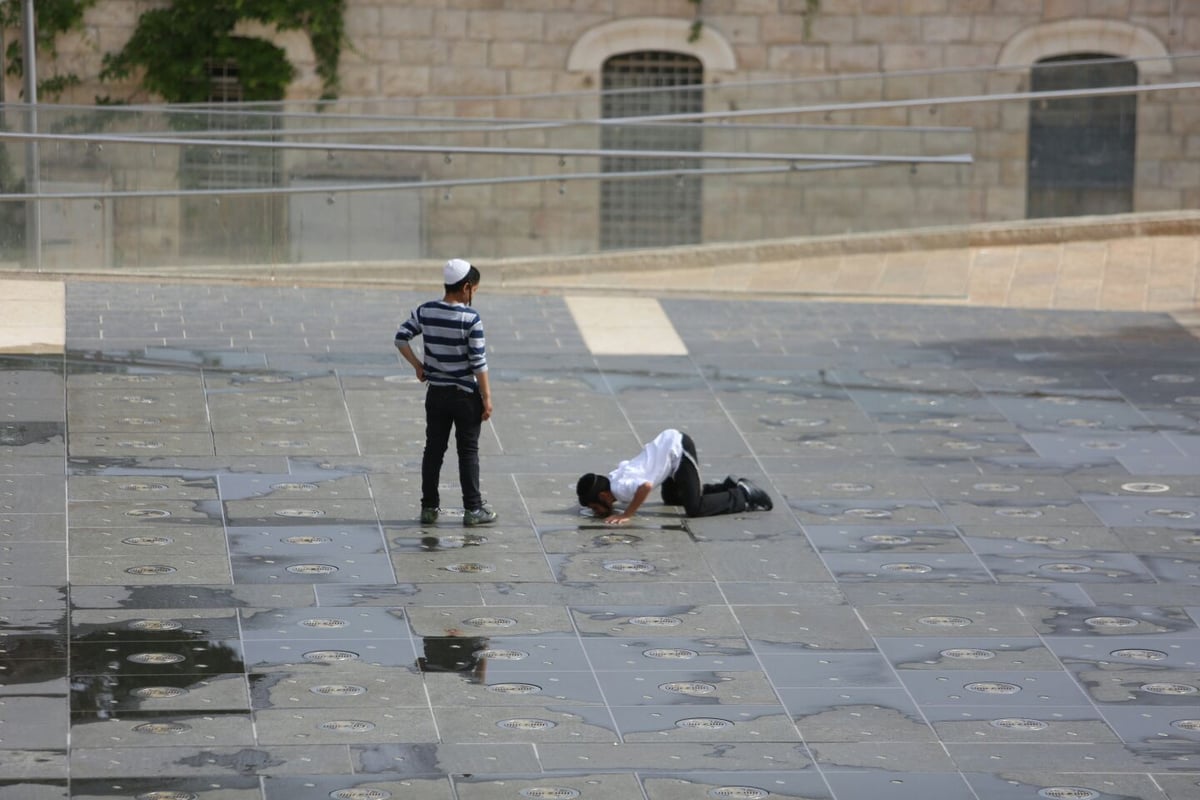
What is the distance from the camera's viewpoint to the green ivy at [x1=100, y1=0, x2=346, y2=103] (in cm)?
2303

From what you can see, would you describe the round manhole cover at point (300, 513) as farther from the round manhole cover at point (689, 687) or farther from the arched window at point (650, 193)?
the arched window at point (650, 193)

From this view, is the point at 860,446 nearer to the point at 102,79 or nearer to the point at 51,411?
the point at 51,411

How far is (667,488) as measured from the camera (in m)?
11.7

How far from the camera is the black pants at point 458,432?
11023 mm

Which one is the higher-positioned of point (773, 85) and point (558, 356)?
point (773, 85)

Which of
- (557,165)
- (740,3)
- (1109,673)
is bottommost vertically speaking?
(1109,673)

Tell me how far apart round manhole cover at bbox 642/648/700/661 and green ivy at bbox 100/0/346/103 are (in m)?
15.0

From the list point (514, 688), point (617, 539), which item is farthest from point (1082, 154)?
point (514, 688)

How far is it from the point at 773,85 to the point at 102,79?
25.7ft

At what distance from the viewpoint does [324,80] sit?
23297mm

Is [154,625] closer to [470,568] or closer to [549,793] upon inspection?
[470,568]

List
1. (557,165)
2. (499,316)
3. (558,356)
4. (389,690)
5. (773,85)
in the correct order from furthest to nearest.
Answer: (773,85), (557,165), (499,316), (558,356), (389,690)

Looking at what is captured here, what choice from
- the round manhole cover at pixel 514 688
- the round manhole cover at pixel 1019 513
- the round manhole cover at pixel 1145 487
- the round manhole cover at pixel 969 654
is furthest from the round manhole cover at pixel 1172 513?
the round manhole cover at pixel 514 688

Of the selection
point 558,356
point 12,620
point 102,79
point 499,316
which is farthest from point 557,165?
point 12,620
